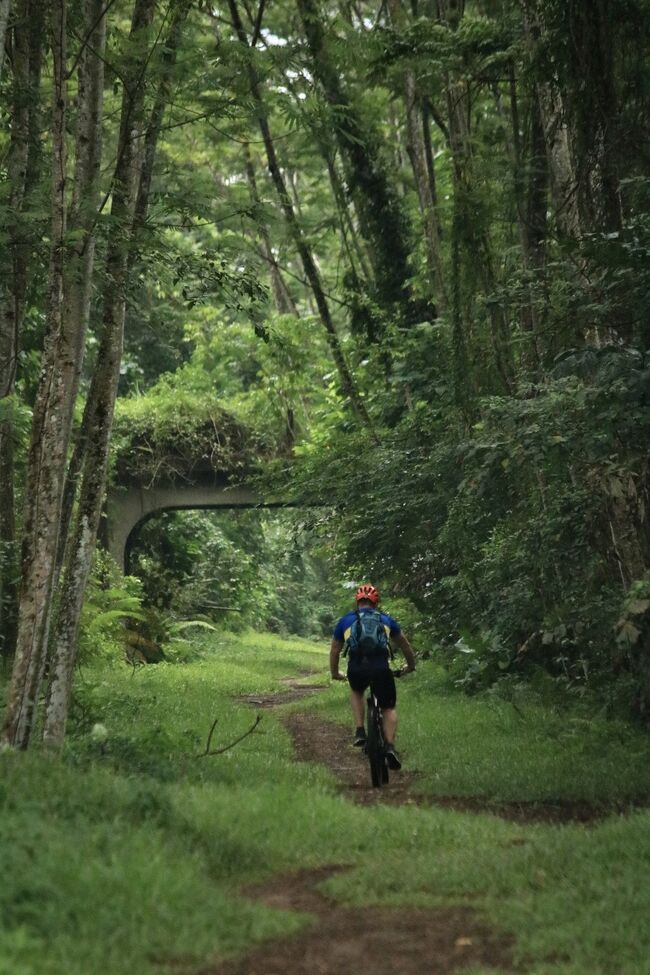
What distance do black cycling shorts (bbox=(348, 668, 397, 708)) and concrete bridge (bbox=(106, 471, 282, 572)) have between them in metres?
16.6

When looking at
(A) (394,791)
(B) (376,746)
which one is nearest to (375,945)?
(A) (394,791)

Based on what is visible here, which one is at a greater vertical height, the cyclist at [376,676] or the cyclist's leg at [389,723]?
the cyclist at [376,676]

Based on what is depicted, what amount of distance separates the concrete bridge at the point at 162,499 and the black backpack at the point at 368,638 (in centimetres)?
1656

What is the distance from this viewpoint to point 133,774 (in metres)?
7.99

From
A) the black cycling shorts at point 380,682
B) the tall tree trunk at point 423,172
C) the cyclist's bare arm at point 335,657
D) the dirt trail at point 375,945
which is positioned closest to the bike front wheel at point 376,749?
the black cycling shorts at point 380,682

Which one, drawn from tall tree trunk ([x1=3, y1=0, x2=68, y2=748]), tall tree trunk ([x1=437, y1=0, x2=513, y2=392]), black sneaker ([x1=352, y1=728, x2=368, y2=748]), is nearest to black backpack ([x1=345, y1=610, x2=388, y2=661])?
black sneaker ([x1=352, y1=728, x2=368, y2=748])

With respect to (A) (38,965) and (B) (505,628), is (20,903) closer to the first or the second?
(A) (38,965)

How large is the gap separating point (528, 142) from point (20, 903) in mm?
12052

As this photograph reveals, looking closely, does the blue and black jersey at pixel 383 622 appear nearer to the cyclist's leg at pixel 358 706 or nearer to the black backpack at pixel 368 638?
the black backpack at pixel 368 638

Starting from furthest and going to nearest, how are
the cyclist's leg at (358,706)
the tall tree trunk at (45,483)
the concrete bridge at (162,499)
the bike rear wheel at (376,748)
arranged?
the concrete bridge at (162,499), the cyclist's leg at (358,706), the bike rear wheel at (376,748), the tall tree trunk at (45,483)

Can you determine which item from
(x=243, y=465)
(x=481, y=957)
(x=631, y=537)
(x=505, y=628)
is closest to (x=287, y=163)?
(x=243, y=465)

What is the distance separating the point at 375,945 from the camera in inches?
197

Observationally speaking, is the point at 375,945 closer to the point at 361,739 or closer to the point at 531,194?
the point at 361,739

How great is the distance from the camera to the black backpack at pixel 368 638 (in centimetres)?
980
